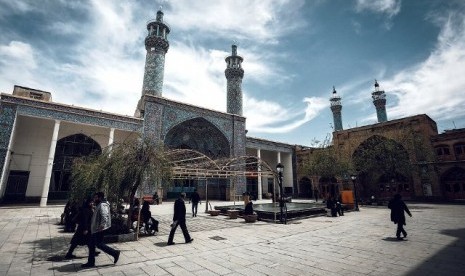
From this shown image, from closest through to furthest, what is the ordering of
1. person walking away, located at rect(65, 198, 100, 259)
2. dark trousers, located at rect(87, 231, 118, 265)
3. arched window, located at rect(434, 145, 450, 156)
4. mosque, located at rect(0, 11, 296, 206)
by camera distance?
dark trousers, located at rect(87, 231, 118, 265) → person walking away, located at rect(65, 198, 100, 259) → mosque, located at rect(0, 11, 296, 206) → arched window, located at rect(434, 145, 450, 156)

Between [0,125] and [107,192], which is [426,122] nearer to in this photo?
[107,192]

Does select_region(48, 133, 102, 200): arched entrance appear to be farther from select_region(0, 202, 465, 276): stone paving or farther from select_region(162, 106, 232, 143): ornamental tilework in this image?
select_region(0, 202, 465, 276): stone paving

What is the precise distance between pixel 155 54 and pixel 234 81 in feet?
31.6

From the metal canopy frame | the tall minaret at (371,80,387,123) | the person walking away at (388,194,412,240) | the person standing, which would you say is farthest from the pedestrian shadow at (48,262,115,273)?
the tall minaret at (371,80,387,123)

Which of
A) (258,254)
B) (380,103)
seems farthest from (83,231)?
(380,103)

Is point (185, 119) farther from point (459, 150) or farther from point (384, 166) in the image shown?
point (459, 150)

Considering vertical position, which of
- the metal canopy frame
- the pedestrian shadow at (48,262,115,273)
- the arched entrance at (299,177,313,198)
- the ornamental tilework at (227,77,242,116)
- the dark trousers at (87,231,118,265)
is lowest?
the pedestrian shadow at (48,262,115,273)

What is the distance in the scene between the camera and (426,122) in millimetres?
22953

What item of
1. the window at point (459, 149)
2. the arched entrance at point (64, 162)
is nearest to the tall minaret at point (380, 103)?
the window at point (459, 149)

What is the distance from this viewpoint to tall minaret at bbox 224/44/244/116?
1099 inches

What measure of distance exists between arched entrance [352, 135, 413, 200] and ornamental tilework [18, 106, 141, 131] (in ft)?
68.9

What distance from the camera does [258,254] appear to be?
5.64 m

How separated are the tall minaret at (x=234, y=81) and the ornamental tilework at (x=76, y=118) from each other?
37.1 ft

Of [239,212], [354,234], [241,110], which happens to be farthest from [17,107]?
[354,234]
